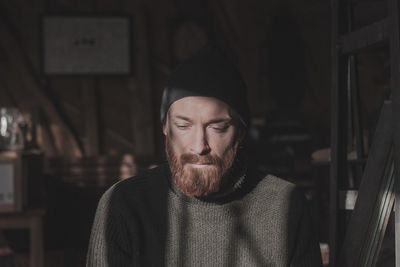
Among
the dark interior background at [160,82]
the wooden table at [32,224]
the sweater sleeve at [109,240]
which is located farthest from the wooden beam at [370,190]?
the dark interior background at [160,82]

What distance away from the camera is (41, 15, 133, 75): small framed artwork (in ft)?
16.3

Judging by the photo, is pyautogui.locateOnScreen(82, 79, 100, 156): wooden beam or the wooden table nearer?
the wooden table

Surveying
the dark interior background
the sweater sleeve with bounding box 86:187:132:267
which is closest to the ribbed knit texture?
the sweater sleeve with bounding box 86:187:132:267

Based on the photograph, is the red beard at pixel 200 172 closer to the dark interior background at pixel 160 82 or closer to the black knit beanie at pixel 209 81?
the black knit beanie at pixel 209 81

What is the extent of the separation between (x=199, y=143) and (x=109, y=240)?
353mm

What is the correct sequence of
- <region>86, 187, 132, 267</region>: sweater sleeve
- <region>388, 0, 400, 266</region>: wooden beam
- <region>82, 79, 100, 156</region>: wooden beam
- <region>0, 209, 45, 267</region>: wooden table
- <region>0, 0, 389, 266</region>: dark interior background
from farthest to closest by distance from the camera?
1. <region>82, 79, 100, 156</region>: wooden beam
2. <region>0, 0, 389, 266</region>: dark interior background
3. <region>0, 209, 45, 267</region>: wooden table
4. <region>86, 187, 132, 267</region>: sweater sleeve
5. <region>388, 0, 400, 266</region>: wooden beam

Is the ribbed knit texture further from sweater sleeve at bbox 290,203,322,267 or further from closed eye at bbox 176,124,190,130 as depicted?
closed eye at bbox 176,124,190,130

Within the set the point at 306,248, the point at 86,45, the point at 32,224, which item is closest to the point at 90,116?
the point at 86,45

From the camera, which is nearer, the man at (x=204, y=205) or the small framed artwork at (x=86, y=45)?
the man at (x=204, y=205)

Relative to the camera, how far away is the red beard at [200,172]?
1290mm

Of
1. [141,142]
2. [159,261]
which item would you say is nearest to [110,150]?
[141,142]

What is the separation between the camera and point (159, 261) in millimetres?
1343

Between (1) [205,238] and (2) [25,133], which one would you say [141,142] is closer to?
(2) [25,133]

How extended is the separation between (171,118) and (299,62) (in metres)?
4.20
